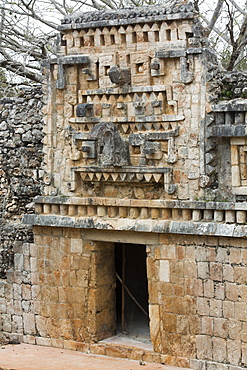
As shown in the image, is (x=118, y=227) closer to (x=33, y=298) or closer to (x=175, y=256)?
(x=175, y=256)

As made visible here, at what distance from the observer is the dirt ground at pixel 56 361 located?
846cm

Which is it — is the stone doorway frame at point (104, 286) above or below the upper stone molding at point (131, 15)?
below

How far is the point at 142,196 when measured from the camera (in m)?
8.70

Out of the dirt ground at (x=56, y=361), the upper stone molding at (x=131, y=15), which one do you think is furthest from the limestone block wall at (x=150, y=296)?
the upper stone molding at (x=131, y=15)

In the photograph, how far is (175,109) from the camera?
8.34 m

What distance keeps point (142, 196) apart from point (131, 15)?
2.46 meters

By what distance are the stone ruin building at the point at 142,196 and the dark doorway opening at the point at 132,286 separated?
0.42 meters

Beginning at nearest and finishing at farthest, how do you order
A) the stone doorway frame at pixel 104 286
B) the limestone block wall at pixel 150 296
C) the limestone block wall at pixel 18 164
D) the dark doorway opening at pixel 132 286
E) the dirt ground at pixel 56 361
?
the limestone block wall at pixel 150 296 < the dirt ground at pixel 56 361 < the stone doorway frame at pixel 104 286 < the limestone block wall at pixel 18 164 < the dark doorway opening at pixel 132 286

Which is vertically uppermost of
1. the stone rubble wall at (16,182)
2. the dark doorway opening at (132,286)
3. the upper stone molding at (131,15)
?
the upper stone molding at (131,15)

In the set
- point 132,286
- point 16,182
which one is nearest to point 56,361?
point 132,286

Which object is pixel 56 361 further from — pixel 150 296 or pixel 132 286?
pixel 132 286

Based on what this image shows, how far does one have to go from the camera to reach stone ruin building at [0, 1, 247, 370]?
8.10m

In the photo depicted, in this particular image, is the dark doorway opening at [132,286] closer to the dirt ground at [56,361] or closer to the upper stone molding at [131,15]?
the dirt ground at [56,361]

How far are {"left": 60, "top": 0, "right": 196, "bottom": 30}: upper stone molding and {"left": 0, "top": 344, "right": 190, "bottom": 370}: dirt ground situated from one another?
15.3 feet
